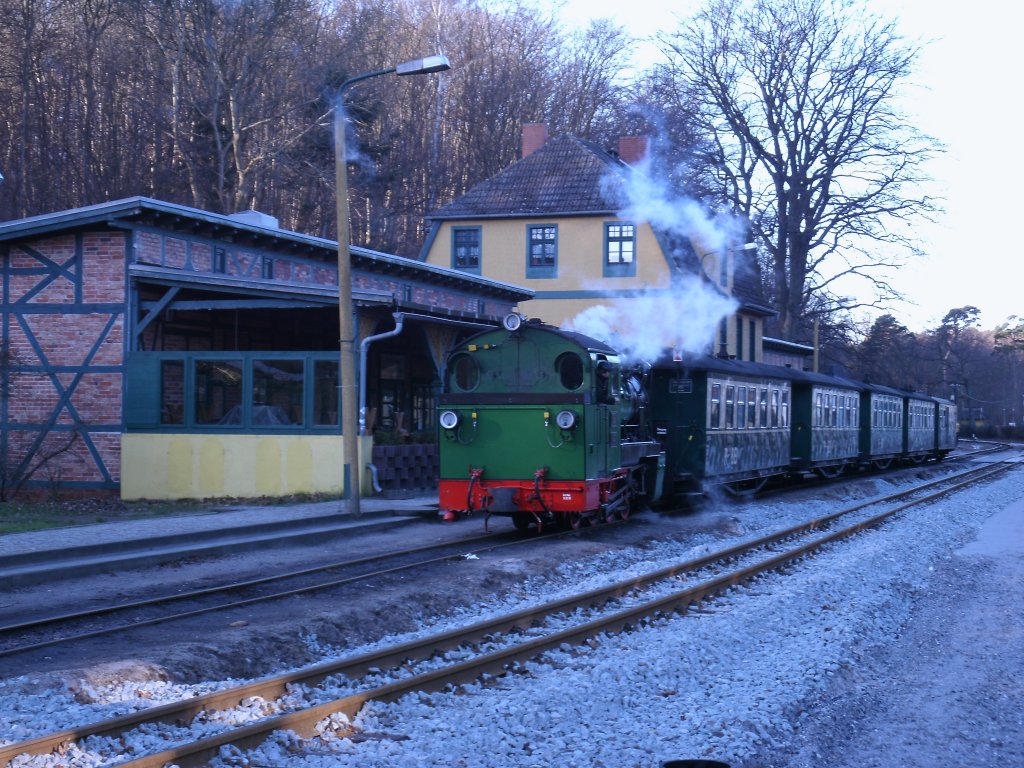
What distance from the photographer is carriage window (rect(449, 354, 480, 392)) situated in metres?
14.4

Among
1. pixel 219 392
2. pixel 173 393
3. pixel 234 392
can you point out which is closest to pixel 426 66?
pixel 234 392

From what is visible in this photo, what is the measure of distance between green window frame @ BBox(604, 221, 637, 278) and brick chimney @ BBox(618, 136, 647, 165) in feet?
9.87

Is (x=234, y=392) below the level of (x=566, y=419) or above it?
above

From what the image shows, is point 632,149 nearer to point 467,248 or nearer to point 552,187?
point 552,187

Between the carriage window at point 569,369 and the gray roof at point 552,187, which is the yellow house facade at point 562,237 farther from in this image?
the carriage window at point 569,369

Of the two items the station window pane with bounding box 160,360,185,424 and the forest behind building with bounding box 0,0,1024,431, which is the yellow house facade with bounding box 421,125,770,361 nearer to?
the forest behind building with bounding box 0,0,1024,431

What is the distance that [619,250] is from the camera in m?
35.3

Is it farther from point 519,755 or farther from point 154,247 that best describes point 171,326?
point 519,755

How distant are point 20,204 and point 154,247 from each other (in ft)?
49.9

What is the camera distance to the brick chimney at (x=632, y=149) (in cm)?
3707

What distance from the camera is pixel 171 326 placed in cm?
2064

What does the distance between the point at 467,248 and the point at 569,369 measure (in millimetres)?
23438

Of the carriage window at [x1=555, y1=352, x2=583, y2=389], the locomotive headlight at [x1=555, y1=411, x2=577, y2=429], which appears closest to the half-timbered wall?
the carriage window at [x1=555, y1=352, x2=583, y2=389]

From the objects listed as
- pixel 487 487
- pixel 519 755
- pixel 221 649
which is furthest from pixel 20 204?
pixel 519 755
